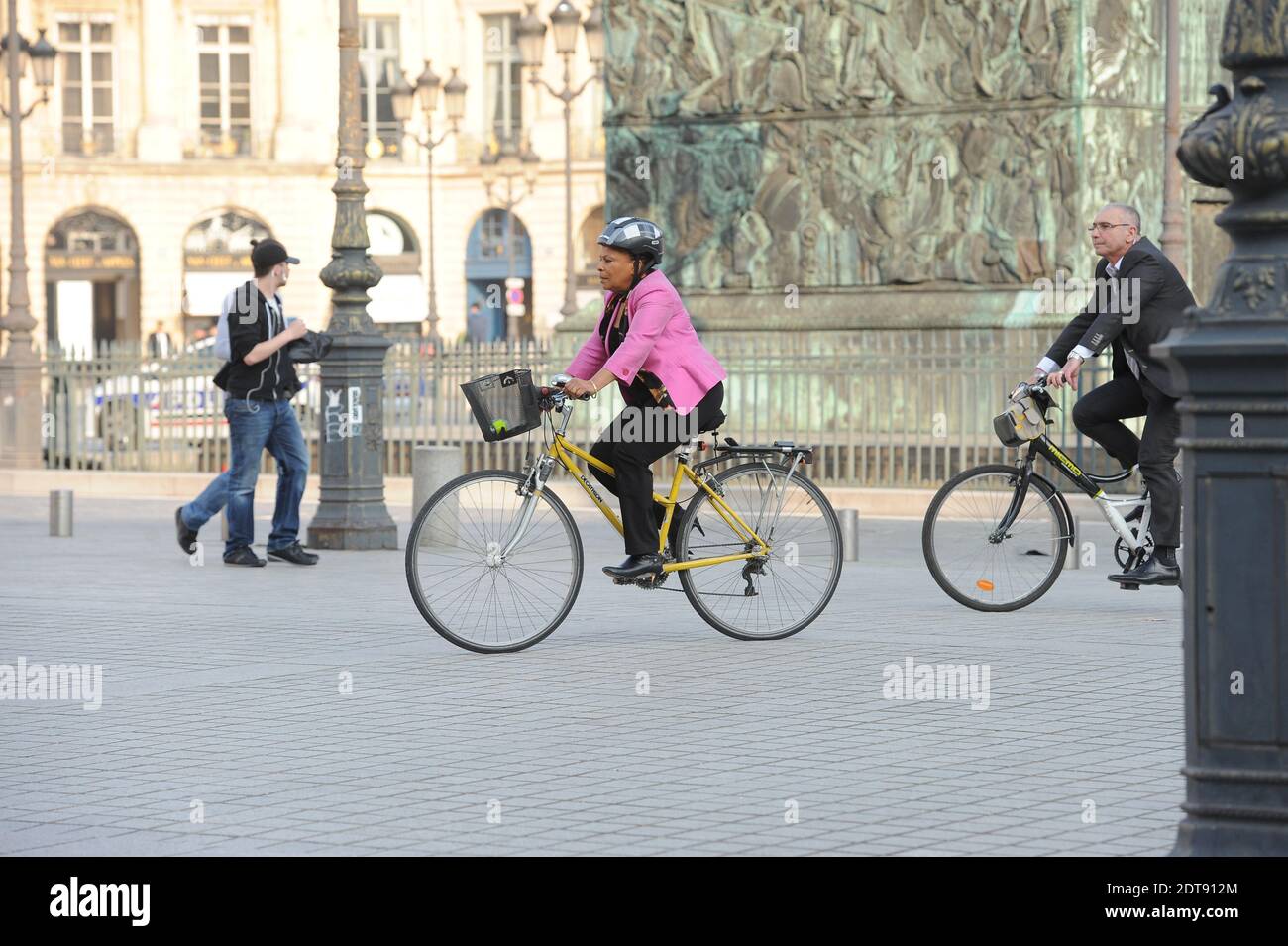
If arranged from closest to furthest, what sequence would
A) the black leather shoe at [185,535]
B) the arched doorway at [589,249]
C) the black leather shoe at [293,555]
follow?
the black leather shoe at [293,555] < the black leather shoe at [185,535] < the arched doorway at [589,249]

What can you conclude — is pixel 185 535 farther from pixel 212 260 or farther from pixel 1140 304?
pixel 212 260

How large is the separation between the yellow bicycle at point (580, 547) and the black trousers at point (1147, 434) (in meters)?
1.50

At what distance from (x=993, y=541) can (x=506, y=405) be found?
2536 mm

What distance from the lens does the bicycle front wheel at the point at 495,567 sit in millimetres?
9281

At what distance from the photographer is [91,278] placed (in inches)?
2229

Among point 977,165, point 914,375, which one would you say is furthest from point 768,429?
point 977,165

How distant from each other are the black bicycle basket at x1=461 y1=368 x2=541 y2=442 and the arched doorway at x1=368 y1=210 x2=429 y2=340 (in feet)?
160

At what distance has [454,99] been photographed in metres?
40.5

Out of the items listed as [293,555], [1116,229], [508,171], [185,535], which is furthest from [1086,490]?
[508,171]

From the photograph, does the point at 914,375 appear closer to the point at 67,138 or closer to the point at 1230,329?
the point at 1230,329

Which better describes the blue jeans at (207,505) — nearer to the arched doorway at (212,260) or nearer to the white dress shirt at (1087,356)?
the white dress shirt at (1087,356)

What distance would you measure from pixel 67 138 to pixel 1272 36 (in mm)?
53905

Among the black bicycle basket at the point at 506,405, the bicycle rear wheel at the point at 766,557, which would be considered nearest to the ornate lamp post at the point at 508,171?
the bicycle rear wheel at the point at 766,557
